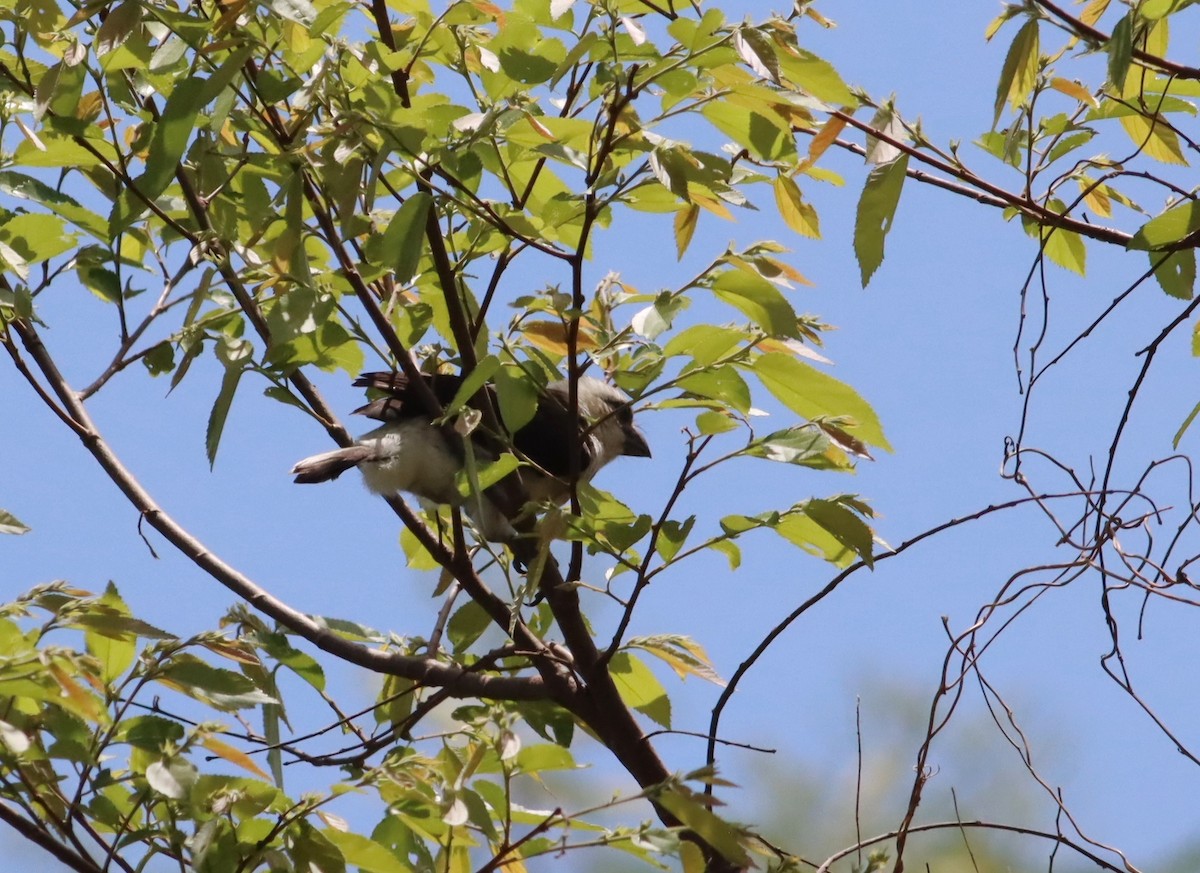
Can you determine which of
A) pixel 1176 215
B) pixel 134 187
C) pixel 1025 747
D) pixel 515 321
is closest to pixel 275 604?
pixel 515 321

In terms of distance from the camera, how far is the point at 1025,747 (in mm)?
2439

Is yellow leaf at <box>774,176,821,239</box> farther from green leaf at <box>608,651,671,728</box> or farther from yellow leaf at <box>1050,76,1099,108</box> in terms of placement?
green leaf at <box>608,651,671,728</box>

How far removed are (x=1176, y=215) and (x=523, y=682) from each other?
1.51 metres

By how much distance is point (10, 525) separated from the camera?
2092 millimetres

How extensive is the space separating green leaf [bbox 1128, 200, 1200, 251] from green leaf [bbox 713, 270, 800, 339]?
59 cm

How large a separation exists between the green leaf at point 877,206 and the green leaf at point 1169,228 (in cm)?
48

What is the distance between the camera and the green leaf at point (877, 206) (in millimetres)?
1834

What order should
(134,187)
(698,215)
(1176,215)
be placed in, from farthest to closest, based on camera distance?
(698,215) < (1176,215) < (134,187)

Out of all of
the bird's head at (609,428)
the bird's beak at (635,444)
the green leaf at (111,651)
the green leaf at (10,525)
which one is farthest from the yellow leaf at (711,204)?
the bird's beak at (635,444)

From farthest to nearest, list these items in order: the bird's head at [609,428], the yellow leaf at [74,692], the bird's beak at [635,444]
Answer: the bird's beak at [635,444] → the bird's head at [609,428] → the yellow leaf at [74,692]

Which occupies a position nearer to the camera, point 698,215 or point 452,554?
point 698,215

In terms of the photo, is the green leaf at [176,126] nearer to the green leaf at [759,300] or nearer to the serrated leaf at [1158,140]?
the green leaf at [759,300]

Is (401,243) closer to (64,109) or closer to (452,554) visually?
(64,109)

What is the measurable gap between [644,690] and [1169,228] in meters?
1.35
